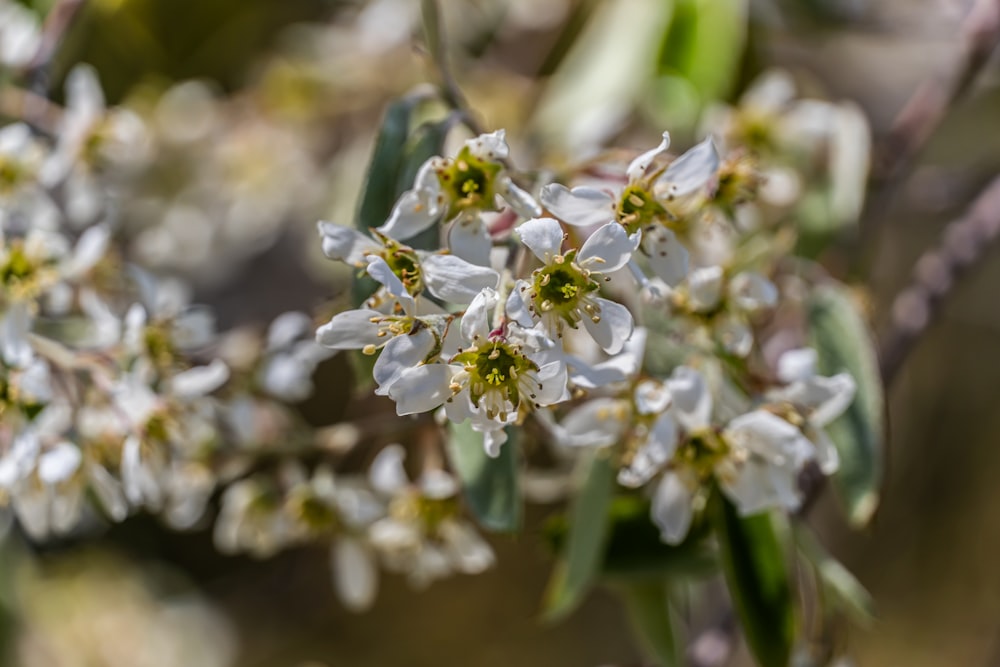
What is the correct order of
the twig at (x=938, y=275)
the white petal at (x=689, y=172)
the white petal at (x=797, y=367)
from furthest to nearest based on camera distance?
the twig at (x=938, y=275)
the white petal at (x=797, y=367)
the white petal at (x=689, y=172)

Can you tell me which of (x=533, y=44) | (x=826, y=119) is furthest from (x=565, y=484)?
(x=533, y=44)

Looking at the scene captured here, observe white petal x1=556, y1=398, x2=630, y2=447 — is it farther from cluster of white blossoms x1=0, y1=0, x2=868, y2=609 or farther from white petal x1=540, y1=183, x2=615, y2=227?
white petal x1=540, y1=183, x2=615, y2=227

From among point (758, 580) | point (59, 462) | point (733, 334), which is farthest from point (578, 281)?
point (59, 462)

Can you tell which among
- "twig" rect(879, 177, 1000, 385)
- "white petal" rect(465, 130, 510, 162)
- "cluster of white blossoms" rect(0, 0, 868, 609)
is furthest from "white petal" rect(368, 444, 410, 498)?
"twig" rect(879, 177, 1000, 385)

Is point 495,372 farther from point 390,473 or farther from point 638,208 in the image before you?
point 390,473

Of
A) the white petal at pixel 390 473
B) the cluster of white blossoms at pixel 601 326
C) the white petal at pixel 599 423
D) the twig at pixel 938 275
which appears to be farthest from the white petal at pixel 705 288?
the twig at pixel 938 275

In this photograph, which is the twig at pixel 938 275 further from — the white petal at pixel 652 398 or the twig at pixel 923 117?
the white petal at pixel 652 398

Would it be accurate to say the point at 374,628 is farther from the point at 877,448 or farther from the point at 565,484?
the point at 877,448
